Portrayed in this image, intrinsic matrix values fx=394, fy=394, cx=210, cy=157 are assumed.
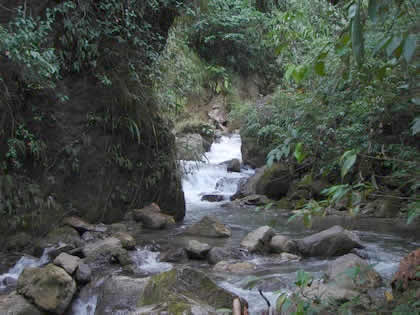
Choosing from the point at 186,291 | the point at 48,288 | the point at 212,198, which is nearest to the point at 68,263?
the point at 48,288

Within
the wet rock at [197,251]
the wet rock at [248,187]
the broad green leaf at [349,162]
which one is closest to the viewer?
the broad green leaf at [349,162]

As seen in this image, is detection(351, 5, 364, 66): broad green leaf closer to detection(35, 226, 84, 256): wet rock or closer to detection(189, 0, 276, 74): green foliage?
detection(35, 226, 84, 256): wet rock

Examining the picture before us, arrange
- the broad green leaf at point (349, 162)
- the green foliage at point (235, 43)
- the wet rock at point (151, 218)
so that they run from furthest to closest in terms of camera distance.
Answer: the green foliage at point (235, 43)
the wet rock at point (151, 218)
the broad green leaf at point (349, 162)

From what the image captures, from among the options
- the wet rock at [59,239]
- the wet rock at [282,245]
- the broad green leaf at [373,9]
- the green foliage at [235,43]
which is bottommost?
the wet rock at [282,245]

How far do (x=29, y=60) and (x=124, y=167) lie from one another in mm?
2763

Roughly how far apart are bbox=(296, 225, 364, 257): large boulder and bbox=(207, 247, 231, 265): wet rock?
40.4 inches

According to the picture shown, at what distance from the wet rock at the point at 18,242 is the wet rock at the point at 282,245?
321 cm

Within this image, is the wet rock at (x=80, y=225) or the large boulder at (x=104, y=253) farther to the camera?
the wet rock at (x=80, y=225)

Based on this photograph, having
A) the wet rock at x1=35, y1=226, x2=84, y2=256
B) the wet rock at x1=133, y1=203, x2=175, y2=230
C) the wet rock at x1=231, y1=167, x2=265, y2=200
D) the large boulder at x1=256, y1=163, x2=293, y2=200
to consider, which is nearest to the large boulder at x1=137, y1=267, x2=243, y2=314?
the wet rock at x1=35, y1=226, x2=84, y2=256

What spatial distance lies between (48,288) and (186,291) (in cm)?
129

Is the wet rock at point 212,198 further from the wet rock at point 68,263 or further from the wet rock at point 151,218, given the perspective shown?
the wet rock at point 68,263

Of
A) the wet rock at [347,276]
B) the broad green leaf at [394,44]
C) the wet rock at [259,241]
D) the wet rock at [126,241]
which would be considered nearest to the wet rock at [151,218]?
the wet rock at [126,241]

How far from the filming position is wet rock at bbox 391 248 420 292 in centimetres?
290

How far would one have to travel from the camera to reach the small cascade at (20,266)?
13.6ft
